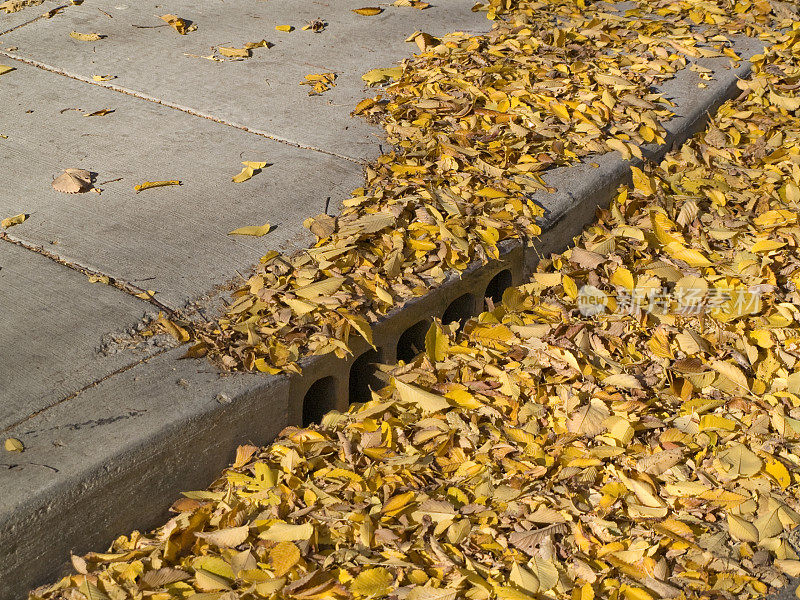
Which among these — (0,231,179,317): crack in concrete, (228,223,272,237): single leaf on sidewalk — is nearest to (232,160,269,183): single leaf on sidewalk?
(228,223,272,237): single leaf on sidewalk

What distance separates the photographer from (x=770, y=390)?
2.89 meters

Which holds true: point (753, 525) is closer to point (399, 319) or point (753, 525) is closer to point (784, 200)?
point (399, 319)

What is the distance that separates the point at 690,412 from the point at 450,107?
6.05 feet

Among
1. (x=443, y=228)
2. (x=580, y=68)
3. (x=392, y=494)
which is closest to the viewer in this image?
(x=392, y=494)

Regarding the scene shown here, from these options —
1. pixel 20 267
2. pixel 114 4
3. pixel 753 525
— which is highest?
pixel 114 4

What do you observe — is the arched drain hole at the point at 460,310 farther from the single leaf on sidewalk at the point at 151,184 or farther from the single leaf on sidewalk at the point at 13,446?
the single leaf on sidewalk at the point at 13,446

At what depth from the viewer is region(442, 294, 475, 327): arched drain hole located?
3229 millimetres

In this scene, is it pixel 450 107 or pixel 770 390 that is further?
pixel 450 107

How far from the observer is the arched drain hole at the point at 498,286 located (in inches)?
132

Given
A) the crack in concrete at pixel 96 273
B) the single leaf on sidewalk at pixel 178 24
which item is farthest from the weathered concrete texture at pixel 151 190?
the single leaf on sidewalk at pixel 178 24

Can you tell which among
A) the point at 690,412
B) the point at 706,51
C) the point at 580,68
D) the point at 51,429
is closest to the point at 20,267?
the point at 51,429

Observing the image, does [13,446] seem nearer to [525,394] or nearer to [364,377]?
[364,377]

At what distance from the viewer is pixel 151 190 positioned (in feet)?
11.1

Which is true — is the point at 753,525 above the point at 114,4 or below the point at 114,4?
below
